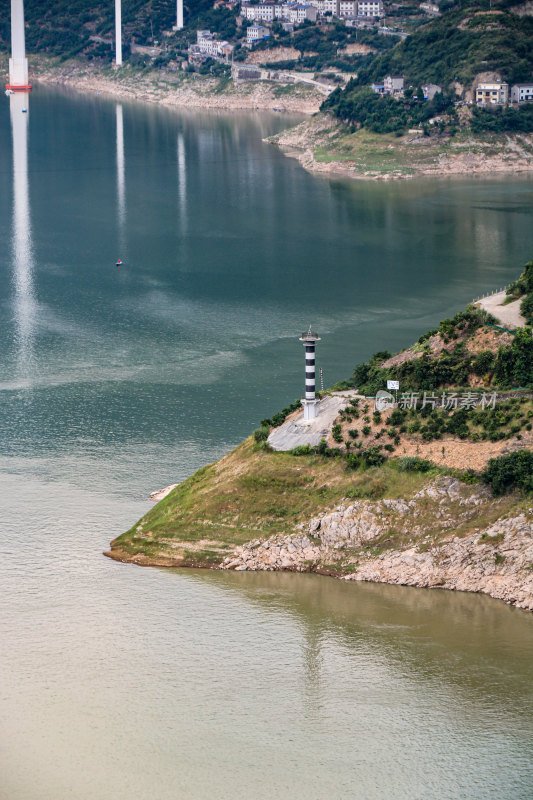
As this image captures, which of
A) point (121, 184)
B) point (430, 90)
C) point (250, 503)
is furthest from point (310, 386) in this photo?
point (430, 90)

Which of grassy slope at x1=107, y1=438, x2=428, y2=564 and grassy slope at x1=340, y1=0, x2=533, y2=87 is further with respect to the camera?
grassy slope at x1=340, y1=0, x2=533, y2=87

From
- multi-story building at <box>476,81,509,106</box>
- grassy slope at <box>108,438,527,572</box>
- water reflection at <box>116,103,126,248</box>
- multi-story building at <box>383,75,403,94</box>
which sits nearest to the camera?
grassy slope at <box>108,438,527,572</box>

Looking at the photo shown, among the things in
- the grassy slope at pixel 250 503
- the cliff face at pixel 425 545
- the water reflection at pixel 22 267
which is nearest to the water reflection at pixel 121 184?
the water reflection at pixel 22 267

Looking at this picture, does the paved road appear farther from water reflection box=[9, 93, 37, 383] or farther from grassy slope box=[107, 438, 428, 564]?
water reflection box=[9, 93, 37, 383]

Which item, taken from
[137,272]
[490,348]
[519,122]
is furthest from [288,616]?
[519,122]

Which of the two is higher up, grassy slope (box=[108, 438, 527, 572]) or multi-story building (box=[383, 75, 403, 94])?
multi-story building (box=[383, 75, 403, 94])

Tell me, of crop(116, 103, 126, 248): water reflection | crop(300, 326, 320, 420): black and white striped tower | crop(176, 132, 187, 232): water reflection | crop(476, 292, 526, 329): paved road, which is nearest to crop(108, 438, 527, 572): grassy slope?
crop(300, 326, 320, 420): black and white striped tower

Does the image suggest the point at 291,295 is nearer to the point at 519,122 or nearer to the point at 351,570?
the point at 351,570

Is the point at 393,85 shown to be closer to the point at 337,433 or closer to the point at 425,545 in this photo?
the point at 337,433
